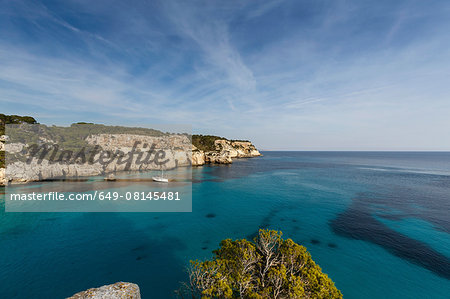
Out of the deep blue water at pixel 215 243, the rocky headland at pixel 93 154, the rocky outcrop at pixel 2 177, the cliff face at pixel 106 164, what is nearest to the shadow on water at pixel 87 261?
the deep blue water at pixel 215 243

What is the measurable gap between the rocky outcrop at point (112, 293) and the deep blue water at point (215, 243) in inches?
254

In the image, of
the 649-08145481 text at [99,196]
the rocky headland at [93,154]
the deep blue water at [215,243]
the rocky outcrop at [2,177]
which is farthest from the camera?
the rocky headland at [93,154]

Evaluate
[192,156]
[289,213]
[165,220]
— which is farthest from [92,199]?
[192,156]

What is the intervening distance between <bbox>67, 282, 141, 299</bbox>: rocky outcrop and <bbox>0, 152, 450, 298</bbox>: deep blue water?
21.2 feet

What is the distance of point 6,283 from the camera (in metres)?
13.5

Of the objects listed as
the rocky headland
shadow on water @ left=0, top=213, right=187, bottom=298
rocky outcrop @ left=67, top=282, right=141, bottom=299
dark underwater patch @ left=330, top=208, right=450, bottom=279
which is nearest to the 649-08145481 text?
shadow on water @ left=0, top=213, right=187, bottom=298

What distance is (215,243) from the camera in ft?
65.2

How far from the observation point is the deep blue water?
555 inches

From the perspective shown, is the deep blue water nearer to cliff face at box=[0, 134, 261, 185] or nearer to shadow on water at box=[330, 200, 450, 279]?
shadow on water at box=[330, 200, 450, 279]

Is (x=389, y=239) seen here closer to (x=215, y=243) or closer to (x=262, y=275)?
(x=215, y=243)

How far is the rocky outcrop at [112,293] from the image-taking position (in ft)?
25.0

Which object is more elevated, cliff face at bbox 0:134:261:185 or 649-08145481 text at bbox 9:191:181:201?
cliff face at bbox 0:134:261:185

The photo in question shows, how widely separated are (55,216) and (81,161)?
39758 millimetres

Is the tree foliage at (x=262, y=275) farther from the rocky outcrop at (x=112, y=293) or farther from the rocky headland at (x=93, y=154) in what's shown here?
the rocky headland at (x=93, y=154)
